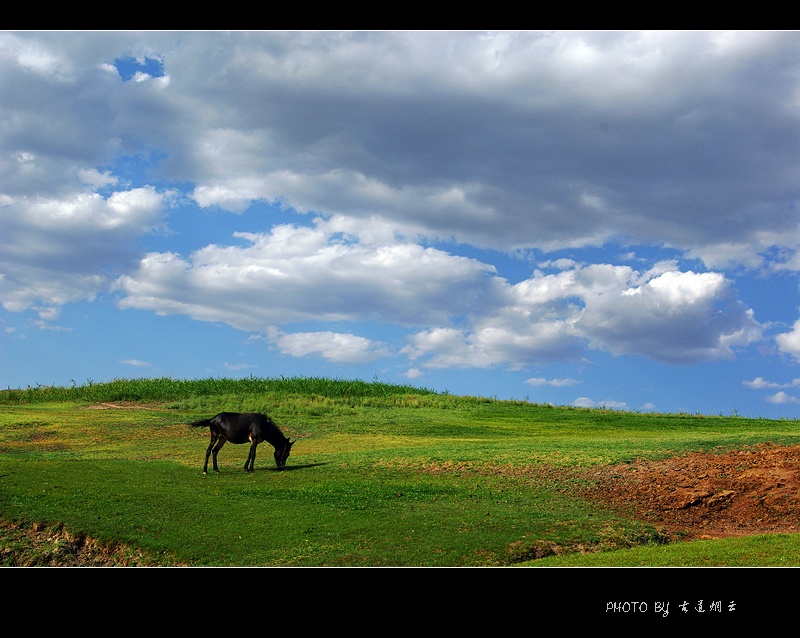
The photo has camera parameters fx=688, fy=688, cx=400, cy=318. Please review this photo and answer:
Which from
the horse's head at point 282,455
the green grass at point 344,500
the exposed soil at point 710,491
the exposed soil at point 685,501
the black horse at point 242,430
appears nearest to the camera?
the green grass at point 344,500

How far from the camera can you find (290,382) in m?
60.4

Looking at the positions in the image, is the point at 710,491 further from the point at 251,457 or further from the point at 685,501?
the point at 251,457

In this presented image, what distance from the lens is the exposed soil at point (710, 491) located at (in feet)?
61.5

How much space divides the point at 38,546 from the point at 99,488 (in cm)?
408

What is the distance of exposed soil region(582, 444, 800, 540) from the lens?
18.7 metres

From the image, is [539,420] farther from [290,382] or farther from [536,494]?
[536,494]

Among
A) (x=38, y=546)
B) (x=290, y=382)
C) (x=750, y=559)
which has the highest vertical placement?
(x=290, y=382)

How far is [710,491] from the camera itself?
2061cm

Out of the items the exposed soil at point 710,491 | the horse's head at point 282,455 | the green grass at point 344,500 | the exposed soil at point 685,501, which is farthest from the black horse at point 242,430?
the exposed soil at point 710,491

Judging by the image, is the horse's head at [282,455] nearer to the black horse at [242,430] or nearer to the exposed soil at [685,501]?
the black horse at [242,430]

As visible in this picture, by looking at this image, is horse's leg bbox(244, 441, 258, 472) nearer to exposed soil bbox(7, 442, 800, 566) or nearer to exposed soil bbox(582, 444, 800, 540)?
exposed soil bbox(7, 442, 800, 566)

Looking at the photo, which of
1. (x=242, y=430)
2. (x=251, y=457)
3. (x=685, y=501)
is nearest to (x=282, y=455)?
(x=251, y=457)

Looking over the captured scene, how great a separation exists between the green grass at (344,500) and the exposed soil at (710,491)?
1197mm

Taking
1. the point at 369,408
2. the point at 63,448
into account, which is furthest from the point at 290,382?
the point at 63,448
